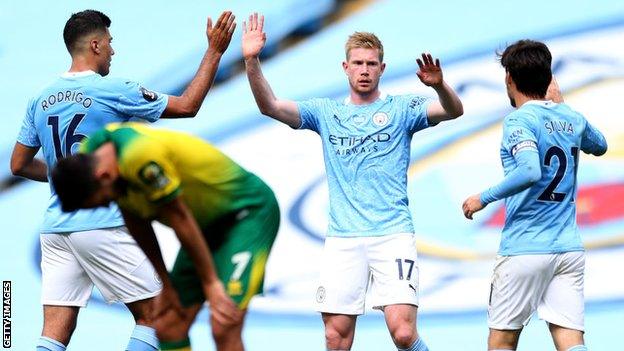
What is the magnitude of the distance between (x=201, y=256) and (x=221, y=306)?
0.25 meters

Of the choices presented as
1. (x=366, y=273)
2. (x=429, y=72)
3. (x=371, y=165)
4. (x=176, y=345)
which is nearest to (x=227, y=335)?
(x=176, y=345)

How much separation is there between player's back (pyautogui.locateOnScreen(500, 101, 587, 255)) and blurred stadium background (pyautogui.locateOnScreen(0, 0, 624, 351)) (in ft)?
7.69

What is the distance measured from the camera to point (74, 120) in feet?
22.6

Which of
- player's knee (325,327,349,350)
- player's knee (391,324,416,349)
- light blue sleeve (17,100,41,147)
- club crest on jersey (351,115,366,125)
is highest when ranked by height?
club crest on jersey (351,115,366,125)

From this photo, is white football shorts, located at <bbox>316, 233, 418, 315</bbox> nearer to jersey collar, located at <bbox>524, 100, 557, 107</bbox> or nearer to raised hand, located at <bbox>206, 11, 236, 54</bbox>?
jersey collar, located at <bbox>524, 100, 557, 107</bbox>

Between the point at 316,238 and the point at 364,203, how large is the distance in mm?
2268

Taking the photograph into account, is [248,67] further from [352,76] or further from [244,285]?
[244,285]

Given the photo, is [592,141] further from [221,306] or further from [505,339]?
[221,306]

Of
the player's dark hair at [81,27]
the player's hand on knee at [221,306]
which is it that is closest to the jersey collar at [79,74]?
the player's dark hair at [81,27]

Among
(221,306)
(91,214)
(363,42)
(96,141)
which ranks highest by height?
(363,42)

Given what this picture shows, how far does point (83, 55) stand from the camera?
7109 millimetres

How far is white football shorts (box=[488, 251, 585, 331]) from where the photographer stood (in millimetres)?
6625

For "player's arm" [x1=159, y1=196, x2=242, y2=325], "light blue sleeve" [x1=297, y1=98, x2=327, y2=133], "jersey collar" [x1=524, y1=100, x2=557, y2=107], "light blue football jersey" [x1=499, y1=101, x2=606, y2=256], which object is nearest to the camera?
"player's arm" [x1=159, y1=196, x2=242, y2=325]

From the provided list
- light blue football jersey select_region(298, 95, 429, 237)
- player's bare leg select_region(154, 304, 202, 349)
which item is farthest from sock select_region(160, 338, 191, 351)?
light blue football jersey select_region(298, 95, 429, 237)
